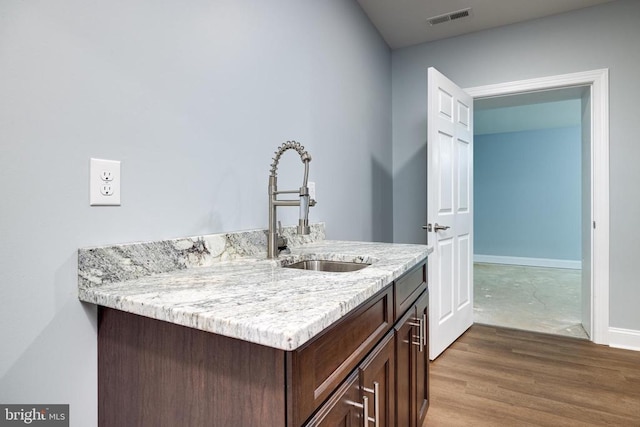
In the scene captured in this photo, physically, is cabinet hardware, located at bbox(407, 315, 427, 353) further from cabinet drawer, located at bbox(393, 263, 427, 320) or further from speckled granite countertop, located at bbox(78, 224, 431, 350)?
speckled granite countertop, located at bbox(78, 224, 431, 350)

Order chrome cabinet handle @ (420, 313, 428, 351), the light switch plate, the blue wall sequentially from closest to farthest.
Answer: chrome cabinet handle @ (420, 313, 428, 351)
the light switch plate
the blue wall

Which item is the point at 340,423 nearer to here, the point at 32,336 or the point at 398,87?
the point at 32,336

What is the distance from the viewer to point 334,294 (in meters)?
0.76

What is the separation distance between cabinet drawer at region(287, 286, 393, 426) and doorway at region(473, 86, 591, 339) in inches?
145

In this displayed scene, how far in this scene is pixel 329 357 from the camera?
2.33ft

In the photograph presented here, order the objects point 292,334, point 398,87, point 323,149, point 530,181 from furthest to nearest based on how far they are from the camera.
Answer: point 530,181, point 398,87, point 323,149, point 292,334

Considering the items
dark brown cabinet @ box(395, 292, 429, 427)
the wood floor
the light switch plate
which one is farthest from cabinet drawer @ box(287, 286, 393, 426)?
the wood floor

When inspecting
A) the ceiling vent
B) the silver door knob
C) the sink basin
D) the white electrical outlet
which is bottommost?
the sink basin

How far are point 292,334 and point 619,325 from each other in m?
3.05

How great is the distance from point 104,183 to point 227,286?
1.44ft

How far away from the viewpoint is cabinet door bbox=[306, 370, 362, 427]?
67 centimetres

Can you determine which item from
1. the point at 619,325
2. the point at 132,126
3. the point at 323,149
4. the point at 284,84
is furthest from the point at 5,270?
the point at 619,325

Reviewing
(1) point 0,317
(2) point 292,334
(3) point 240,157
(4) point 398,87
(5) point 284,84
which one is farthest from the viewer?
(4) point 398,87

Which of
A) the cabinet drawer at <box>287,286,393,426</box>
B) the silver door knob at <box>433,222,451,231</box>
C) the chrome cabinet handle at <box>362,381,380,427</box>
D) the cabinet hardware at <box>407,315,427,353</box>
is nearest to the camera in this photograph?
the cabinet drawer at <box>287,286,393,426</box>
